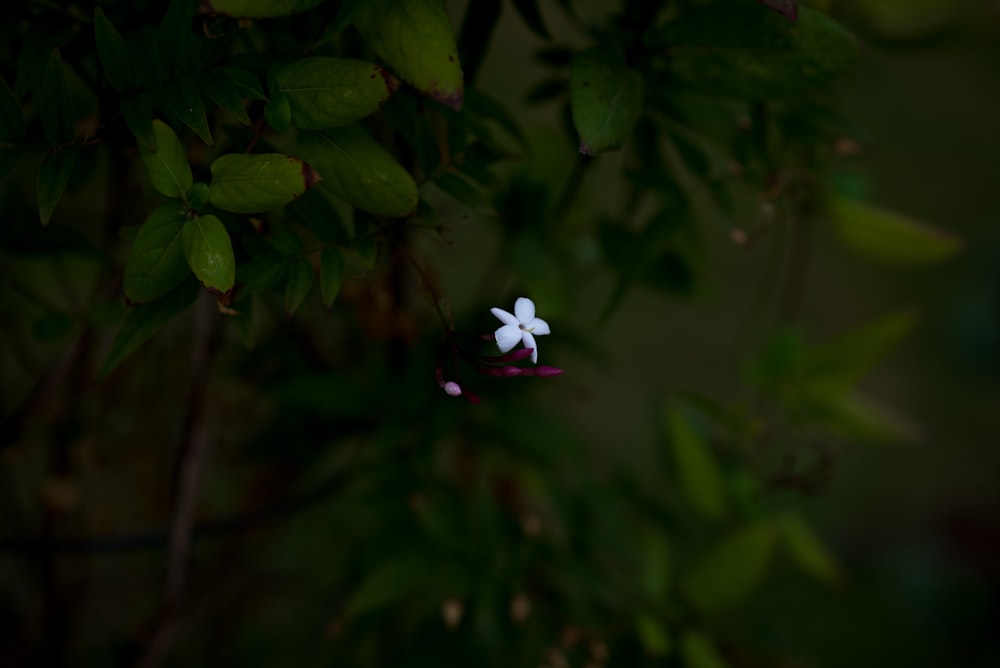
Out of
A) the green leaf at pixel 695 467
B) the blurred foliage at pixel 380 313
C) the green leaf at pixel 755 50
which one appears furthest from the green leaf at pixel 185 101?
the green leaf at pixel 695 467

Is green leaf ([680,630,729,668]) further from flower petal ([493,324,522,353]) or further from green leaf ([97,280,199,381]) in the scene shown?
green leaf ([97,280,199,381])

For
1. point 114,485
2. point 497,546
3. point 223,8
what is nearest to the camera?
point 223,8

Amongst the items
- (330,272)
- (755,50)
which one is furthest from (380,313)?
(755,50)

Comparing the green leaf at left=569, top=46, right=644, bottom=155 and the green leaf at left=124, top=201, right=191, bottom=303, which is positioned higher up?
the green leaf at left=569, top=46, right=644, bottom=155

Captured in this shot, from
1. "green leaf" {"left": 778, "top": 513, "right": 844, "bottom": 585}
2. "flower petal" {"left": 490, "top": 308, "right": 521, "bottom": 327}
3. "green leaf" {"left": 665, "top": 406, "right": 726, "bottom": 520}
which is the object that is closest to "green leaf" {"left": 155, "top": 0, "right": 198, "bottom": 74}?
"flower petal" {"left": 490, "top": 308, "right": 521, "bottom": 327}

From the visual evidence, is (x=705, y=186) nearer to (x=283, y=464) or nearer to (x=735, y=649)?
(x=735, y=649)

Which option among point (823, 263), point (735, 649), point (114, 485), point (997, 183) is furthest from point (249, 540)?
point (997, 183)
